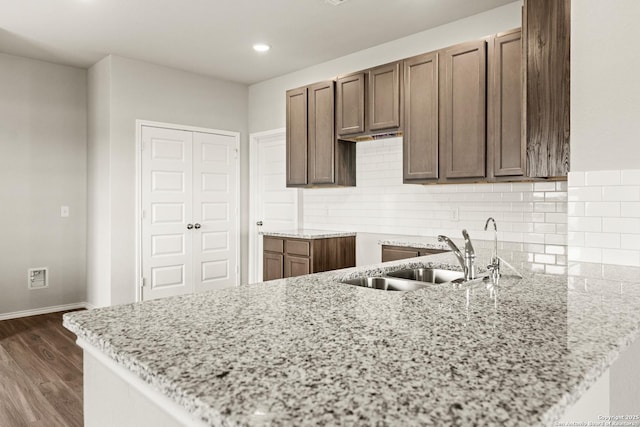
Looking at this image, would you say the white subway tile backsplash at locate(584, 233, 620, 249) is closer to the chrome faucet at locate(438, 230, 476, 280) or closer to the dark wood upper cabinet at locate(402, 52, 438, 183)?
the chrome faucet at locate(438, 230, 476, 280)

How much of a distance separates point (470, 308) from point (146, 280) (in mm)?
4457

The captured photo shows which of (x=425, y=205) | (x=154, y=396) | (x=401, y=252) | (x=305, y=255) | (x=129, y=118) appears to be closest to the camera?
(x=154, y=396)

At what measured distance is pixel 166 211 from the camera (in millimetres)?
5043

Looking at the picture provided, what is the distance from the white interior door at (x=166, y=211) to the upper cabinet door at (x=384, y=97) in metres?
2.38

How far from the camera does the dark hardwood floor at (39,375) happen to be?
257 centimetres

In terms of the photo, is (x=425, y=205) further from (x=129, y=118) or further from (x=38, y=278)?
(x=38, y=278)

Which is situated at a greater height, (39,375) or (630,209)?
Result: (630,209)

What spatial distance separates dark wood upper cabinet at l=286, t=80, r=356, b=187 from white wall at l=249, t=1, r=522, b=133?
19.6 inches

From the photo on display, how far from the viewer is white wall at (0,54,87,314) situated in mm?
4680

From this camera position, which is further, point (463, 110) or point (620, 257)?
point (463, 110)

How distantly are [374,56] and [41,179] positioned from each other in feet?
12.7

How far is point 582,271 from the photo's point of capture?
181cm

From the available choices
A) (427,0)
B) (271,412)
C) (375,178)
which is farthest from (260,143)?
(271,412)

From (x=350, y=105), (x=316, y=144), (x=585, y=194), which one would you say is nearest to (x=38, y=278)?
(x=316, y=144)
